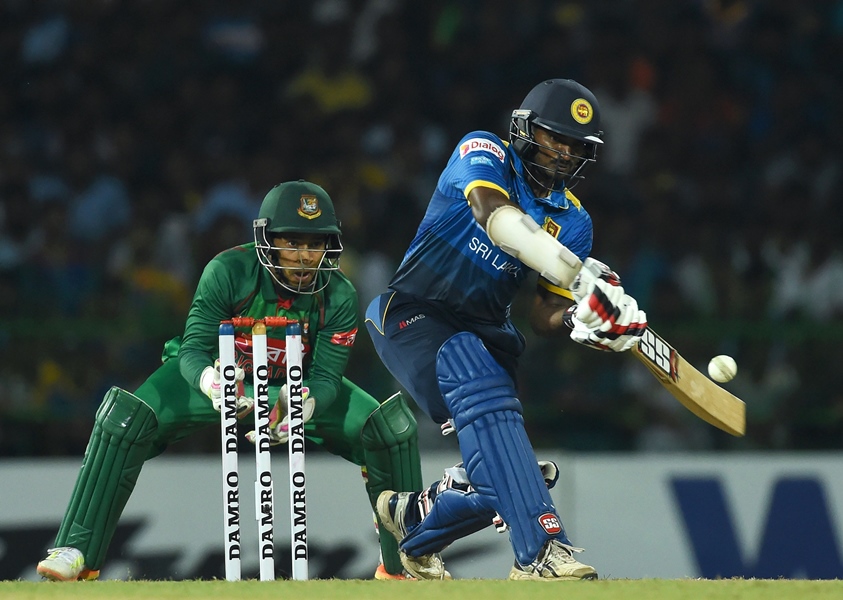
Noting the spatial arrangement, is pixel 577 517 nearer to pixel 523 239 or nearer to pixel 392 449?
pixel 392 449

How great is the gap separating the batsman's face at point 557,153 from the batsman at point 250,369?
0.88m

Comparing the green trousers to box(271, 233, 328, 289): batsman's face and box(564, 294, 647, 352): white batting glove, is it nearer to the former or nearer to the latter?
box(271, 233, 328, 289): batsman's face

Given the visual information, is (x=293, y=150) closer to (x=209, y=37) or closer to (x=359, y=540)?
(x=209, y=37)

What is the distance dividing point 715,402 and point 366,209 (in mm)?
4391

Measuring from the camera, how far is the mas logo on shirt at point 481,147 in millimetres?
4645

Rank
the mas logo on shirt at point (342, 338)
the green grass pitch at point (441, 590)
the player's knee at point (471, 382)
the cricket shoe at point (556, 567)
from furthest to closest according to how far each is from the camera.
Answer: the mas logo on shirt at point (342, 338) < the player's knee at point (471, 382) < the cricket shoe at point (556, 567) < the green grass pitch at point (441, 590)

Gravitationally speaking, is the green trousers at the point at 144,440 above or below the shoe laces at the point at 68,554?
above

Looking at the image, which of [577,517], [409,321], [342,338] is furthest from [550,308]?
[577,517]

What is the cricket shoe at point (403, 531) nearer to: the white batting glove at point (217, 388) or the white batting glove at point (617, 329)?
the white batting glove at point (217, 388)

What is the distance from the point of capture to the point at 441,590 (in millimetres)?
3900

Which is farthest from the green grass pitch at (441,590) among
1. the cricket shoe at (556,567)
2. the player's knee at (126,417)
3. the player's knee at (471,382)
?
the player's knee at (126,417)

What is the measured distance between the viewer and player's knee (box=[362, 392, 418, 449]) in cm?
535

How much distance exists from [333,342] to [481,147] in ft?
3.43

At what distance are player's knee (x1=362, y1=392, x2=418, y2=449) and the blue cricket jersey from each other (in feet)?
2.10
